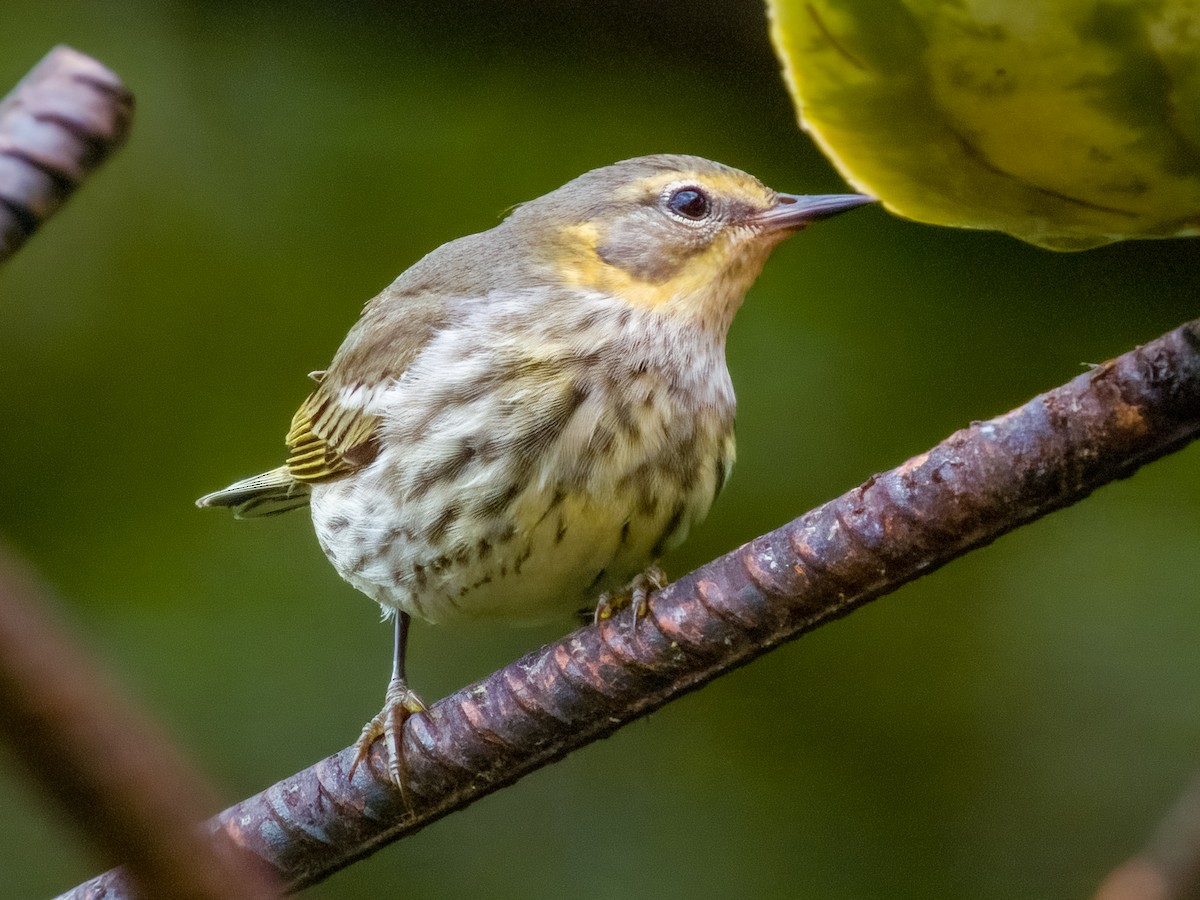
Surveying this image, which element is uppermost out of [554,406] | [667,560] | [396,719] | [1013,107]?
[1013,107]

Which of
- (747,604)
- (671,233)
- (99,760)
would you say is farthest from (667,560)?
(99,760)

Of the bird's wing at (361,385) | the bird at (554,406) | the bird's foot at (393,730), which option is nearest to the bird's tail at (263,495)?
the bird's wing at (361,385)

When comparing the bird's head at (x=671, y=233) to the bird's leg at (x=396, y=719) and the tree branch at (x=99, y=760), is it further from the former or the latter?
the tree branch at (x=99, y=760)

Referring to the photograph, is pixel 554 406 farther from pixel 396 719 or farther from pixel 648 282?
pixel 396 719

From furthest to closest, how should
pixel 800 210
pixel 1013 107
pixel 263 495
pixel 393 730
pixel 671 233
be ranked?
pixel 263 495 → pixel 671 233 → pixel 800 210 → pixel 393 730 → pixel 1013 107

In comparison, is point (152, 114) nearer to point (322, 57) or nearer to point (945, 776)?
point (322, 57)

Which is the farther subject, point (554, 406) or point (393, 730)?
point (554, 406)

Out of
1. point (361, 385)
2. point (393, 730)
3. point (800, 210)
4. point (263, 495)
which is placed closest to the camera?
point (393, 730)

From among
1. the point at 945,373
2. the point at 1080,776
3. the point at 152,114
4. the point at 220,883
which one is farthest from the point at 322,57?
the point at 220,883
